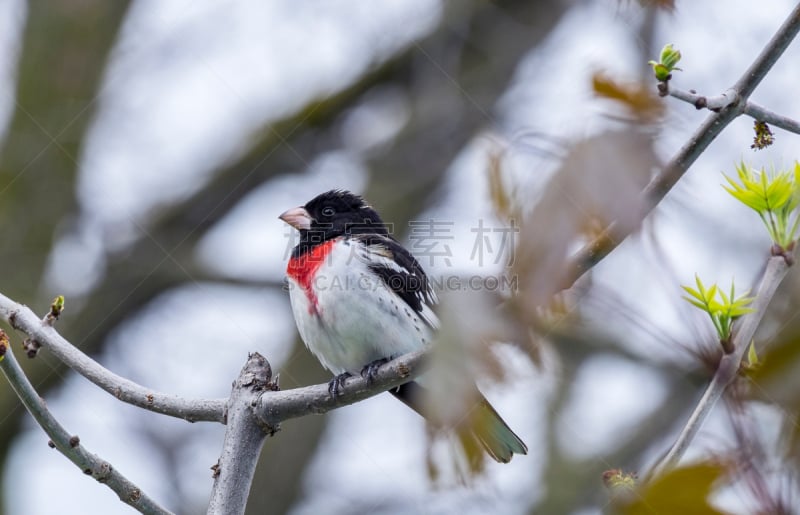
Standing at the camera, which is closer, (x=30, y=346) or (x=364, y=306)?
(x=30, y=346)

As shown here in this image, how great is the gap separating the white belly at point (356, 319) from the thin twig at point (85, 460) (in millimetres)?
1355

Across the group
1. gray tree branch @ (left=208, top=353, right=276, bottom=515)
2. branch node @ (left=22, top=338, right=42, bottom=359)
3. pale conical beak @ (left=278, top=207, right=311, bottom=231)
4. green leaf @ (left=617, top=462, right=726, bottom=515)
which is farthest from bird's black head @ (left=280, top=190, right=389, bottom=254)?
green leaf @ (left=617, top=462, right=726, bottom=515)

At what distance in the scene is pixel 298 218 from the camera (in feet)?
14.2

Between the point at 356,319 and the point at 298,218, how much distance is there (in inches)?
33.9

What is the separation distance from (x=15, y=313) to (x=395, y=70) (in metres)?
4.59

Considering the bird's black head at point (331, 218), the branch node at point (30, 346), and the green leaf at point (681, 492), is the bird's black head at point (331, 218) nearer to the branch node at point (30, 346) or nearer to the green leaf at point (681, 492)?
the branch node at point (30, 346)

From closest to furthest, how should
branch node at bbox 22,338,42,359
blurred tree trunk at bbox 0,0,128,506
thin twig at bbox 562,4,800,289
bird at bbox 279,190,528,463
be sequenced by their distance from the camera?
thin twig at bbox 562,4,800,289 → branch node at bbox 22,338,42,359 → bird at bbox 279,190,528,463 → blurred tree trunk at bbox 0,0,128,506

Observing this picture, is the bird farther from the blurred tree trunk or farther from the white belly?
the blurred tree trunk

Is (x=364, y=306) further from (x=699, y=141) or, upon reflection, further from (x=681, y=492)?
(x=681, y=492)


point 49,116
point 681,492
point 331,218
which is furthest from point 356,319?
point 49,116

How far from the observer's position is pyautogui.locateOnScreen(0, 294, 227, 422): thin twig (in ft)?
8.76

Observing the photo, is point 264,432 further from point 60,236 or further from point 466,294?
point 60,236

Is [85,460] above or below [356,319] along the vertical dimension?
below

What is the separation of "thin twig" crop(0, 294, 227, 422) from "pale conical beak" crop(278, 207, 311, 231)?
1.69 m
